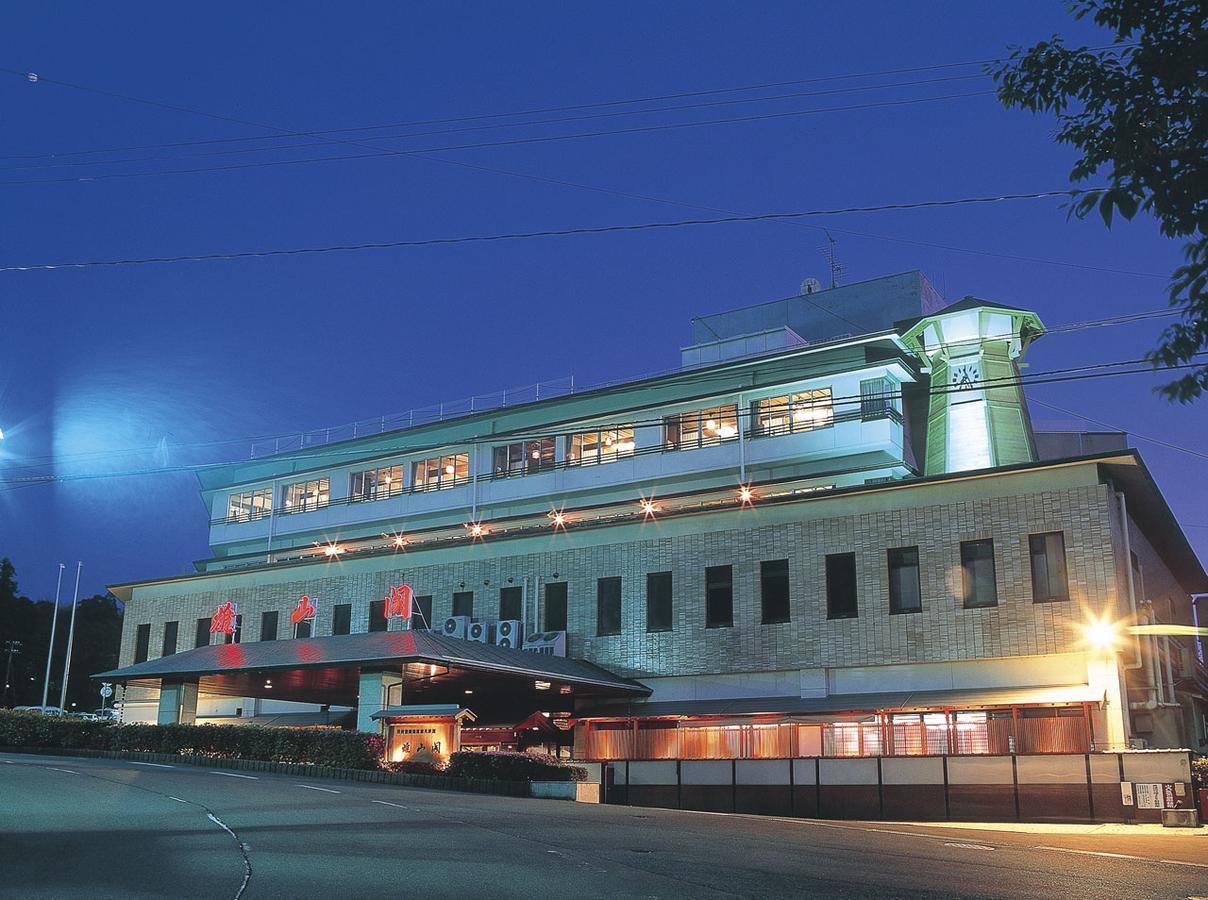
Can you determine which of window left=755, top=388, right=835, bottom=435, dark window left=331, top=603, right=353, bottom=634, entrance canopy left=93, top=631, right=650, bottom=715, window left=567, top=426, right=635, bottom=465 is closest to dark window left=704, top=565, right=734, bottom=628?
entrance canopy left=93, top=631, right=650, bottom=715

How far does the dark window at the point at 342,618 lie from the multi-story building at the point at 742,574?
8 cm

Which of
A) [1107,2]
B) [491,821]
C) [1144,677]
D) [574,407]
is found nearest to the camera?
[1107,2]

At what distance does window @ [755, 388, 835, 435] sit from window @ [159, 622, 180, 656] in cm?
2587

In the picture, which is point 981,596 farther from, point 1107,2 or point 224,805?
point 1107,2

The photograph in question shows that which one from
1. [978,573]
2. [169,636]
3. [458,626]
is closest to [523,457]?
[458,626]

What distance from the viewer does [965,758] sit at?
26516 millimetres

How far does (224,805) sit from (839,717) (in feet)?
59.4

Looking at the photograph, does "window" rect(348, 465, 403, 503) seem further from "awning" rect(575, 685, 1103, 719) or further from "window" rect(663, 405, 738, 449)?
"awning" rect(575, 685, 1103, 719)

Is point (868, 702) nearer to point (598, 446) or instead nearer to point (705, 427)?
point (705, 427)

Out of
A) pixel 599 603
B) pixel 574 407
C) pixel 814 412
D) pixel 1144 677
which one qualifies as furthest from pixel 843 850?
pixel 574 407

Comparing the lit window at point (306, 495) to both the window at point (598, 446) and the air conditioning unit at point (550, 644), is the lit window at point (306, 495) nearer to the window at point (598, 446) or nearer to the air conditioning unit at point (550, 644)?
the window at point (598, 446)

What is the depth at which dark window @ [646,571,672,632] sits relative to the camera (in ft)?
120

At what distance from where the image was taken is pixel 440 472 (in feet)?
165

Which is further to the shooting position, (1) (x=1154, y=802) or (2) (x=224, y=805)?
(1) (x=1154, y=802)
